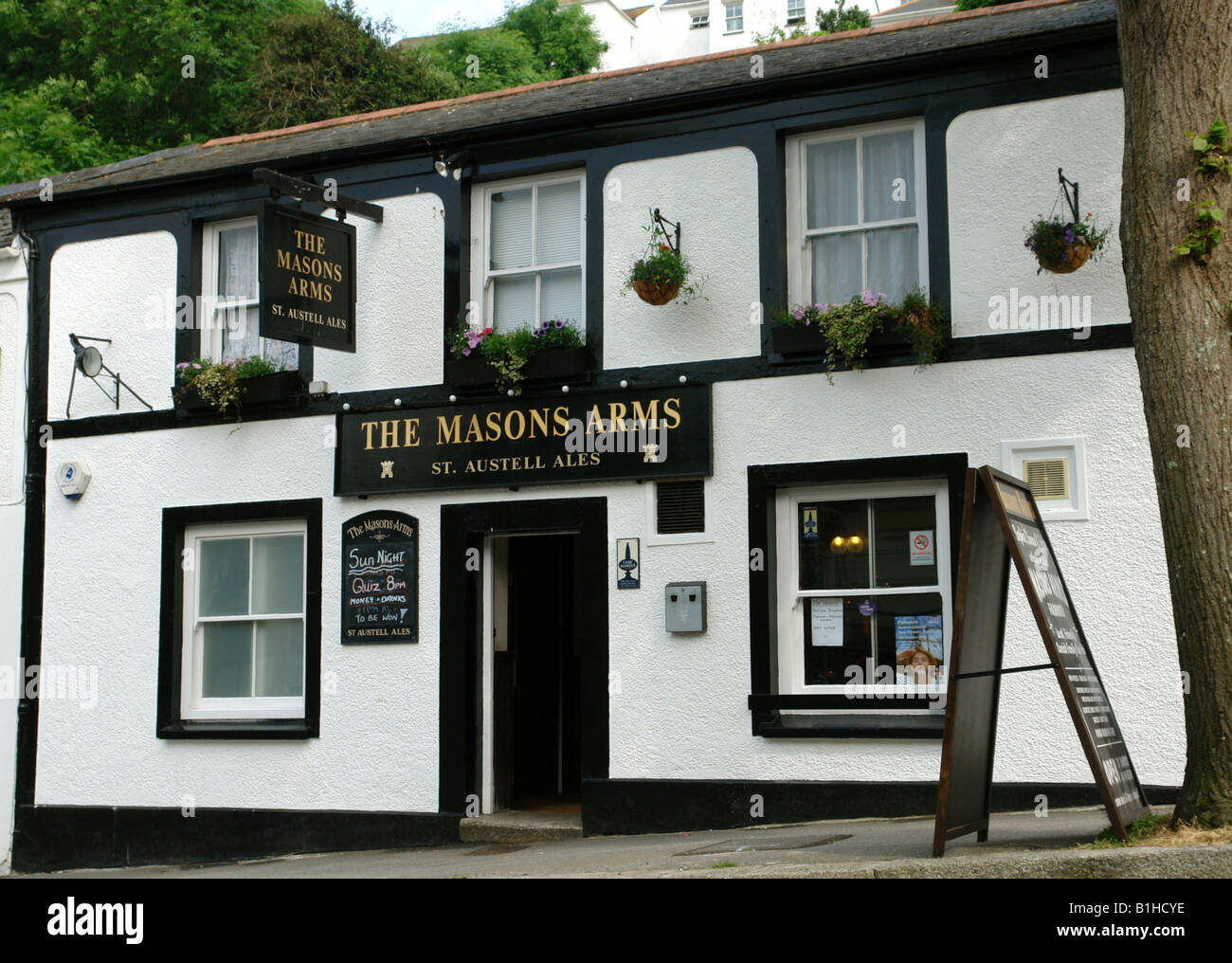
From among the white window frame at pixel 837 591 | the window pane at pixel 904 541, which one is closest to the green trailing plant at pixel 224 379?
the white window frame at pixel 837 591

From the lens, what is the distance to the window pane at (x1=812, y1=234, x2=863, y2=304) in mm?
10016

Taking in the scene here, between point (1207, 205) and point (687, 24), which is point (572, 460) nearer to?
point (1207, 205)

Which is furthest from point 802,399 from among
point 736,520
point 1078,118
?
point 1078,118

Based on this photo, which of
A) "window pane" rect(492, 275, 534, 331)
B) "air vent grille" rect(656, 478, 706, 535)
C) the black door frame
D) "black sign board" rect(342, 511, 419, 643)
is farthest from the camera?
"window pane" rect(492, 275, 534, 331)

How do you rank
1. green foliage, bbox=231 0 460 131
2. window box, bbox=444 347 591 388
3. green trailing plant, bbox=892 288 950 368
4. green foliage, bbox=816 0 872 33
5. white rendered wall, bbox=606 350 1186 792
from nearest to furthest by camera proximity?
white rendered wall, bbox=606 350 1186 792, green trailing plant, bbox=892 288 950 368, window box, bbox=444 347 591 388, green foliage, bbox=231 0 460 131, green foliage, bbox=816 0 872 33

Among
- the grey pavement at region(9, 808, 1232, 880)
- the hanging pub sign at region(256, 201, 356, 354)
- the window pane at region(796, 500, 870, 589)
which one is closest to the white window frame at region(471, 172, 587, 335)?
the hanging pub sign at region(256, 201, 356, 354)

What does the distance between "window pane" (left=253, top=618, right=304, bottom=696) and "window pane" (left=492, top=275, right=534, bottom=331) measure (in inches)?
116

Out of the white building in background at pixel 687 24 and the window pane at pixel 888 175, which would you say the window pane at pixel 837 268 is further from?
the white building in background at pixel 687 24

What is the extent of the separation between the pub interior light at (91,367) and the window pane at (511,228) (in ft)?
10.9

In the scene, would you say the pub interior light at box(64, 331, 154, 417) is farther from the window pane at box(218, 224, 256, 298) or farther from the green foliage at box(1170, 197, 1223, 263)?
the green foliage at box(1170, 197, 1223, 263)

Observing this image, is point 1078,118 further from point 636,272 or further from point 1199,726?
point 1199,726

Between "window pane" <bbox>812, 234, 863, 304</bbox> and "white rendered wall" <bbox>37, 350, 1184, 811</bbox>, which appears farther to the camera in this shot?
"window pane" <bbox>812, 234, 863, 304</bbox>

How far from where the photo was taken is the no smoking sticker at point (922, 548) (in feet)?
31.2

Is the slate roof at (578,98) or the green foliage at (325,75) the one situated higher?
the green foliage at (325,75)
